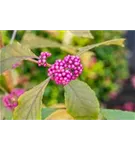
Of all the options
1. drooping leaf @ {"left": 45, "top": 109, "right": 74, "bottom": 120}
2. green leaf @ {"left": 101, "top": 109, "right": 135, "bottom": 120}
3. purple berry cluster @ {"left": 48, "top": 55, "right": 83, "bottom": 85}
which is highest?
purple berry cluster @ {"left": 48, "top": 55, "right": 83, "bottom": 85}

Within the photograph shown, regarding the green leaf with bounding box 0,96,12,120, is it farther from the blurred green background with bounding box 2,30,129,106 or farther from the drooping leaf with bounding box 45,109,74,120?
the blurred green background with bounding box 2,30,129,106

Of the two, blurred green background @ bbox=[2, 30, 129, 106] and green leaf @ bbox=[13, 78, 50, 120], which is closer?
green leaf @ bbox=[13, 78, 50, 120]

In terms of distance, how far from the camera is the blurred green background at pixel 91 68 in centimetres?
200

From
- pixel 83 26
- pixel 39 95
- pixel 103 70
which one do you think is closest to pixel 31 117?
pixel 39 95

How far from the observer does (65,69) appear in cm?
49

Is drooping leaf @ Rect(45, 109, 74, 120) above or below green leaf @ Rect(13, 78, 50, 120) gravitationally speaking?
below

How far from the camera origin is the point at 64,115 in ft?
1.94

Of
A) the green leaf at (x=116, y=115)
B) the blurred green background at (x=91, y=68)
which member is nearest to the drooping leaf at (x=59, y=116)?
the green leaf at (x=116, y=115)

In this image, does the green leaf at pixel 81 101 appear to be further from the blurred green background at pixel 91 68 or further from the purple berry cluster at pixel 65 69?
the blurred green background at pixel 91 68

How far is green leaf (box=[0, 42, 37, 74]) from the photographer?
1.65ft

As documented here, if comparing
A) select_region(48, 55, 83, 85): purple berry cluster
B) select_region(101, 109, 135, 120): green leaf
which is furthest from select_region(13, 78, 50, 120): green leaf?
select_region(101, 109, 135, 120): green leaf

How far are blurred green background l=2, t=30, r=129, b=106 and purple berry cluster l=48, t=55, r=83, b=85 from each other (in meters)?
1.26

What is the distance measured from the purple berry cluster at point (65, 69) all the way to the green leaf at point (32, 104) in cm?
2
